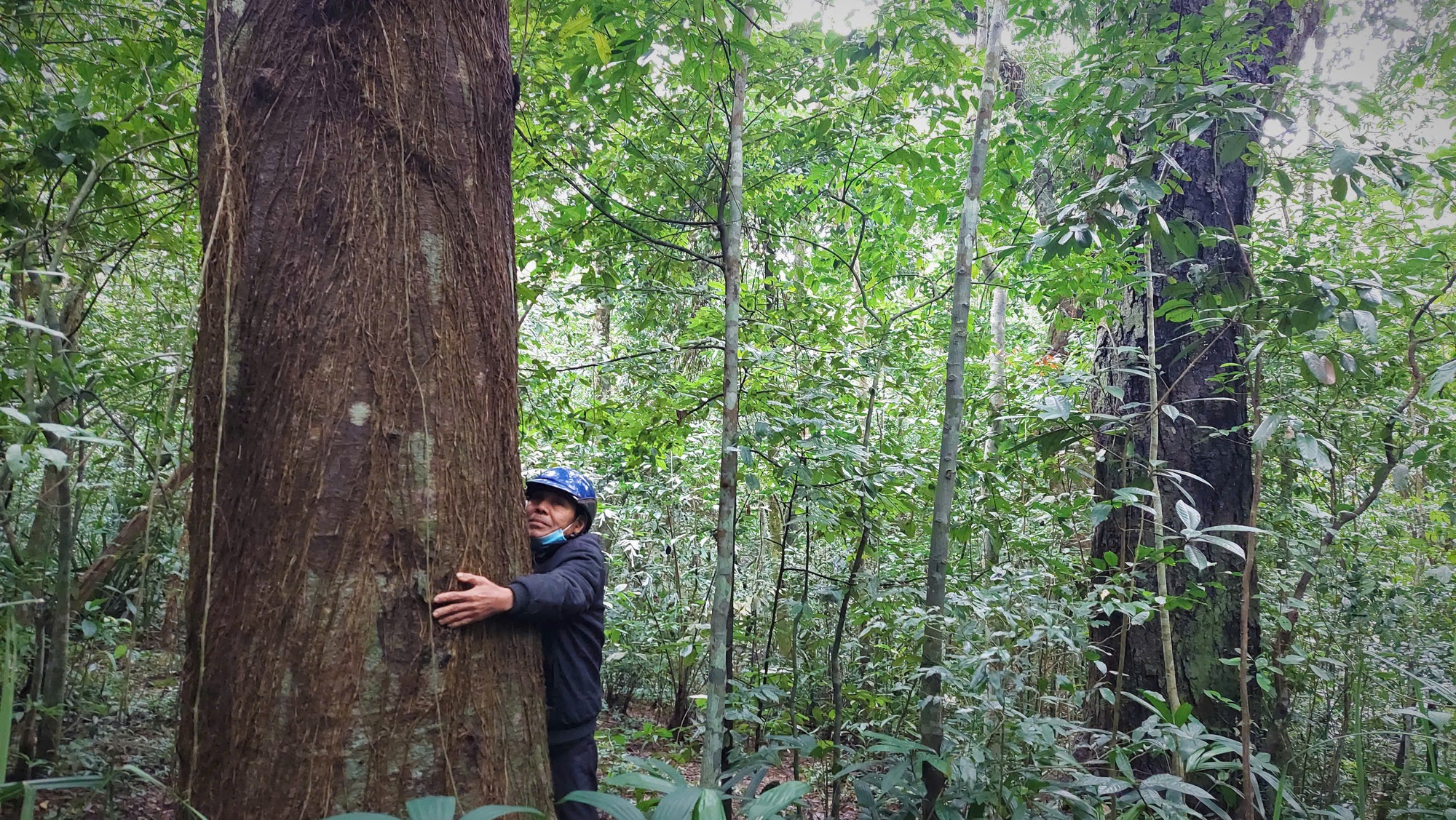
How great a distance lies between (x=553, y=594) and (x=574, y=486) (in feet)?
2.91

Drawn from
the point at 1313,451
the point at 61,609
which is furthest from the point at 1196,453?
the point at 61,609

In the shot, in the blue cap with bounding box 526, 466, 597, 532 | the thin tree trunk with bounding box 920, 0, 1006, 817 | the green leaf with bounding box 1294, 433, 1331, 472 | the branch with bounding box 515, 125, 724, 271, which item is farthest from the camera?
the branch with bounding box 515, 125, 724, 271

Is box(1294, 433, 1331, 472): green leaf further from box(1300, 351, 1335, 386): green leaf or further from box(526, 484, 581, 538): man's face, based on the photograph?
box(526, 484, 581, 538): man's face

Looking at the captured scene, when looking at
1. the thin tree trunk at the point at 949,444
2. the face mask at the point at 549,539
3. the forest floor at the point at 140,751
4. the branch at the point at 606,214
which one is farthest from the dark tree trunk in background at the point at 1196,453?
the face mask at the point at 549,539

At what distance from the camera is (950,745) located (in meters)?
3.01

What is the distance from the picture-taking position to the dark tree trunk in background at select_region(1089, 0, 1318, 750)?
137 inches

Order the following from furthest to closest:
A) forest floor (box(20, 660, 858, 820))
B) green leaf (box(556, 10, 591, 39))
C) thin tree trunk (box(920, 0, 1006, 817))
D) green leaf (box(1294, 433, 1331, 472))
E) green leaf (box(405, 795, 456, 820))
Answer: forest floor (box(20, 660, 858, 820)) → thin tree trunk (box(920, 0, 1006, 817)) → green leaf (box(556, 10, 591, 39)) → green leaf (box(1294, 433, 1331, 472)) → green leaf (box(405, 795, 456, 820))

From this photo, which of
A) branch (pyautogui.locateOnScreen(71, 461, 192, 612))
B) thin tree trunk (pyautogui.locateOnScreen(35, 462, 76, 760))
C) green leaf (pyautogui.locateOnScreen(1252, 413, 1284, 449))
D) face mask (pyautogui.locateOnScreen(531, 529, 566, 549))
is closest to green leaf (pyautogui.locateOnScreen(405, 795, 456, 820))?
face mask (pyautogui.locateOnScreen(531, 529, 566, 549))

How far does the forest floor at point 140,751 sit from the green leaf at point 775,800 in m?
1.13

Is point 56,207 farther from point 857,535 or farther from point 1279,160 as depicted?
point 1279,160

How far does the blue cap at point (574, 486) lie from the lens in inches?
101

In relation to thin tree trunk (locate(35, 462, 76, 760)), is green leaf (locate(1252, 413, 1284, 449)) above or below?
above

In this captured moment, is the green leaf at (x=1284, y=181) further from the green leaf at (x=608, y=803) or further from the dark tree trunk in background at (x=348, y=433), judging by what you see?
the green leaf at (x=608, y=803)

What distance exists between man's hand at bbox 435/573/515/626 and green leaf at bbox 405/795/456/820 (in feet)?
1.20
